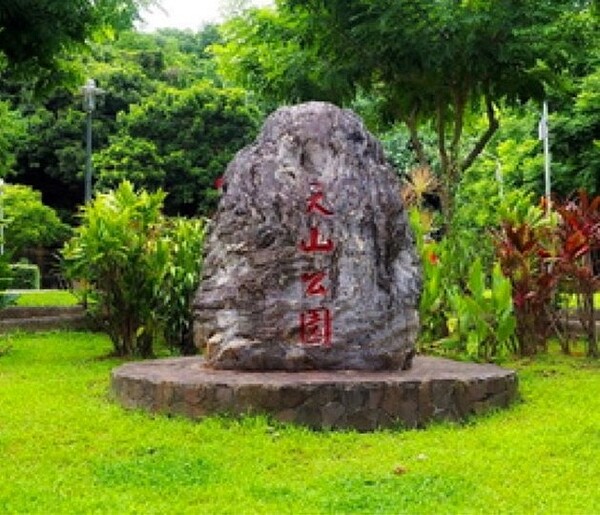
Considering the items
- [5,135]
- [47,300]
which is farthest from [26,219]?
[5,135]

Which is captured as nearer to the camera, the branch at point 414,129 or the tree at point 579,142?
the branch at point 414,129

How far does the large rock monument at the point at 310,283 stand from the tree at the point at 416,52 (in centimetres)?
386

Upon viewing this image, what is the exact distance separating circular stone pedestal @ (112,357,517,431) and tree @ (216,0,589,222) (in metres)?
5.39

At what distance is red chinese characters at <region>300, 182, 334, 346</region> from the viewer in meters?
6.96

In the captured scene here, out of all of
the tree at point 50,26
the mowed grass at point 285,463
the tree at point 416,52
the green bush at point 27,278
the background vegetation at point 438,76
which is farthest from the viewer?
the green bush at point 27,278

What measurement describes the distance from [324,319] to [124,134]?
1967 cm

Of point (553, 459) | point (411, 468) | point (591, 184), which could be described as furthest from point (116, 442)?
point (591, 184)

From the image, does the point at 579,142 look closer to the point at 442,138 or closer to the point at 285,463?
the point at 442,138

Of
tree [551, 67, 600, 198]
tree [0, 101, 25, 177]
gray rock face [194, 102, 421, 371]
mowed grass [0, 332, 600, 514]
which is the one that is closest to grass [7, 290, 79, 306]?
tree [0, 101, 25, 177]

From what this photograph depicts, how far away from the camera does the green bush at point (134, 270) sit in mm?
9797

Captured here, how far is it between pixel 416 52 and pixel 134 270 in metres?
4.17

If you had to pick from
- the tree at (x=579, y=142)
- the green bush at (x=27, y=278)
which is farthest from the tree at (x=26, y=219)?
the tree at (x=579, y=142)

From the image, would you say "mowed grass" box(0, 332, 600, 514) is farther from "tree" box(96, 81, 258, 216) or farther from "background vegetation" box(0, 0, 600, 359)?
"tree" box(96, 81, 258, 216)

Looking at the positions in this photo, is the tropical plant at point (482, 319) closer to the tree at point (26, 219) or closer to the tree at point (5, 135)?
the tree at point (5, 135)
